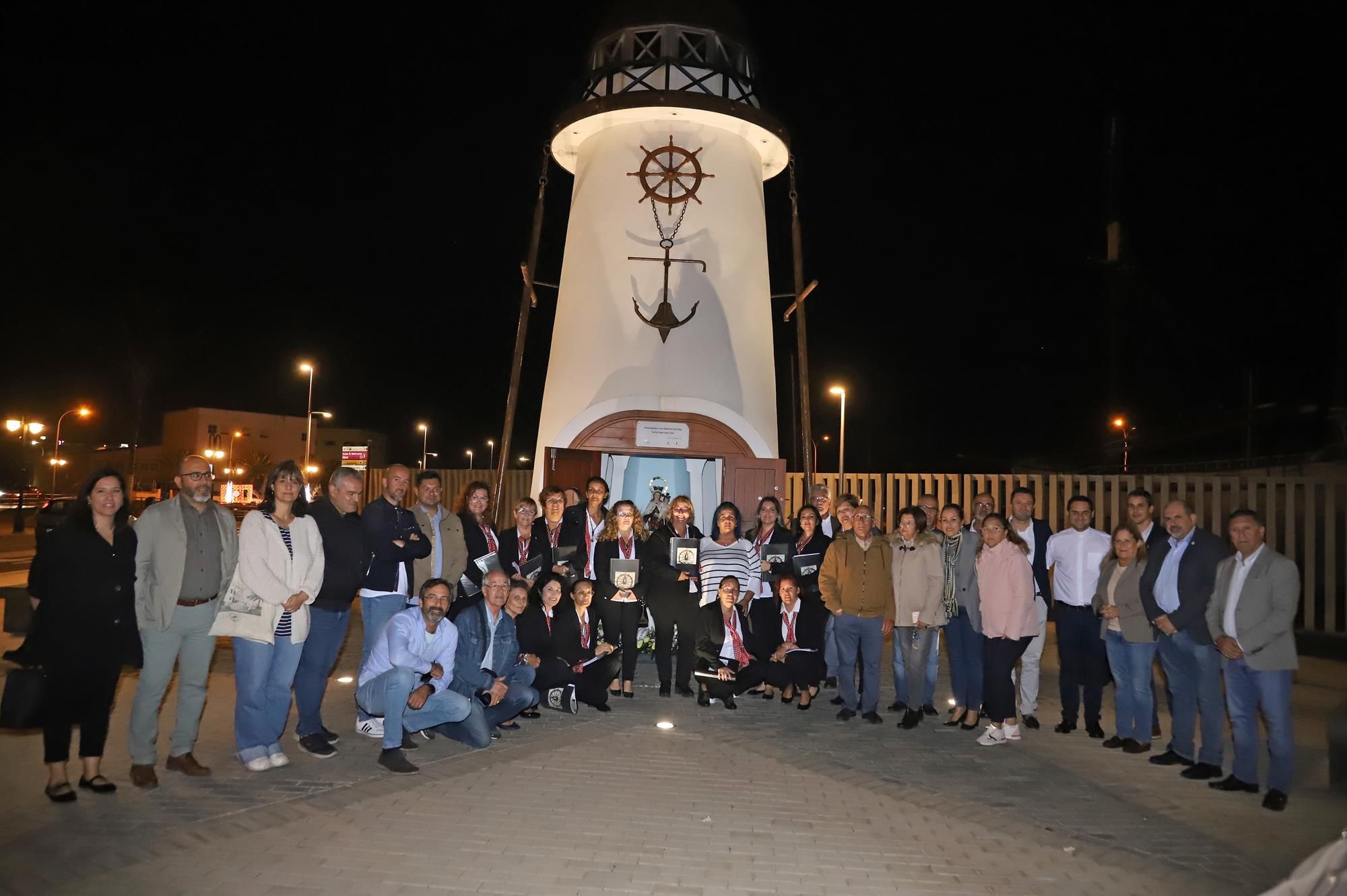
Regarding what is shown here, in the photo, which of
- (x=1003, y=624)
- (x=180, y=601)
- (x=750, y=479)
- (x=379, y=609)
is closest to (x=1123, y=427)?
(x=750, y=479)

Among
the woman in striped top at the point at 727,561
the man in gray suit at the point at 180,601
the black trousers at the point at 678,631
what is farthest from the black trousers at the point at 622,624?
the man in gray suit at the point at 180,601

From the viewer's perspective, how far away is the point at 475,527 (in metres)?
7.45

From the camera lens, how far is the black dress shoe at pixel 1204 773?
226 inches

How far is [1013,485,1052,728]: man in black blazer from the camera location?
698 cm

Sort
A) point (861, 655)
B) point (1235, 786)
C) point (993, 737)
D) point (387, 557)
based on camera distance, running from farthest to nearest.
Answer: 1. point (861, 655)
2. point (993, 737)
3. point (387, 557)
4. point (1235, 786)

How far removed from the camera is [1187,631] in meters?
5.99

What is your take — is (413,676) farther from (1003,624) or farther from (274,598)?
(1003,624)

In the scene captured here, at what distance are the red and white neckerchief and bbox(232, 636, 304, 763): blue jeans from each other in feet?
11.7

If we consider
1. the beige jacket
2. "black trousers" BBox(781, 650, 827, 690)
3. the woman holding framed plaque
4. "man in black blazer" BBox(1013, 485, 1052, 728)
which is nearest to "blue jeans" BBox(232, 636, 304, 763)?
the woman holding framed plaque

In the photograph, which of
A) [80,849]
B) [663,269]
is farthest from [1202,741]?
[663,269]

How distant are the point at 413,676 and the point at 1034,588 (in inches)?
181

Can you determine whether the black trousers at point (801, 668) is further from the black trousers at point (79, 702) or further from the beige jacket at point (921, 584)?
the black trousers at point (79, 702)

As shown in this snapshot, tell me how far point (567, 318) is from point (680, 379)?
2054 mm

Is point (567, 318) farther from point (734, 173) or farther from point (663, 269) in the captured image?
point (734, 173)
